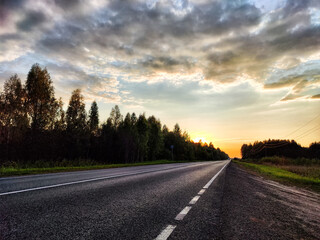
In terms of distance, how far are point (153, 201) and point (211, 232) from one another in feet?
6.75

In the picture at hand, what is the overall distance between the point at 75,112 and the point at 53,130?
7.19 metres

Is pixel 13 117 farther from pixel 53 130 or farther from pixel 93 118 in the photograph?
pixel 93 118

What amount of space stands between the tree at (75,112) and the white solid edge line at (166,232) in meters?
47.7

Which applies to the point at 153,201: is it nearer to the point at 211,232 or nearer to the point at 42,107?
the point at 211,232

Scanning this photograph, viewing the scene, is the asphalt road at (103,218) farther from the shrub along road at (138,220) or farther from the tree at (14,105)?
the tree at (14,105)

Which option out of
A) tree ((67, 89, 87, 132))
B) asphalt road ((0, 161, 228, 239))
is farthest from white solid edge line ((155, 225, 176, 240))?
tree ((67, 89, 87, 132))

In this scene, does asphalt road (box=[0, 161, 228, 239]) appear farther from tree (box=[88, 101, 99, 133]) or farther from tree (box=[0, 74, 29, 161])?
tree (box=[88, 101, 99, 133])

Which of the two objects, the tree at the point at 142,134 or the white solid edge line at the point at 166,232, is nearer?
the white solid edge line at the point at 166,232

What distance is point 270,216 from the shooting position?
386 centimetres

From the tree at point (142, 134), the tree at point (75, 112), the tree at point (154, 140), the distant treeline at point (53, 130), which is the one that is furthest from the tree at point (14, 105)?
the tree at point (154, 140)

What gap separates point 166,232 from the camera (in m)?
2.66

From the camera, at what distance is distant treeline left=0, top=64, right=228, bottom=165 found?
29.7 metres

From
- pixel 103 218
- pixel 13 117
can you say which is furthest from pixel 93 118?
pixel 103 218

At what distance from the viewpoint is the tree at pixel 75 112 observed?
4575 centimetres
